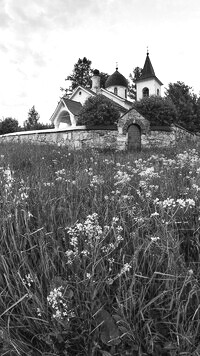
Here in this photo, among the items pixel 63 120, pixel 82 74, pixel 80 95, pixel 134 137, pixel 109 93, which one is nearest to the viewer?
pixel 134 137

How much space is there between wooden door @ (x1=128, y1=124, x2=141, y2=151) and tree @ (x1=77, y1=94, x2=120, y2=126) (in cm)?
201

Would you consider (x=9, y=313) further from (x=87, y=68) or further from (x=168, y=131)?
(x=87, y=68)

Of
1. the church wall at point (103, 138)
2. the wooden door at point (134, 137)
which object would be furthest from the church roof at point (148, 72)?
the wooden door at point (134, 137)

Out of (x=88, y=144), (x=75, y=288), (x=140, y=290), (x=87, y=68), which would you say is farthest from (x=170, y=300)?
(x=87, y=68)

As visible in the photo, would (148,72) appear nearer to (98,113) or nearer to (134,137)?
(98,113)

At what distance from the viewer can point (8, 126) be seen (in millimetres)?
29562

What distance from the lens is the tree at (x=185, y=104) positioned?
26.0m

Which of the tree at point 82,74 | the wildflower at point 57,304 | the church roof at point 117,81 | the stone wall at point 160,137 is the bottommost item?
the wildflower at point 57,304

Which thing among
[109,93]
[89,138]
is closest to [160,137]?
[89,138]

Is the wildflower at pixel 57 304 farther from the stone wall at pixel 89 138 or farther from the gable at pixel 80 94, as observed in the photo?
the gable at pixel 80 94

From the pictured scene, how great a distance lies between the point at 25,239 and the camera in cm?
157

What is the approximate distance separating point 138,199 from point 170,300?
47.8 inches

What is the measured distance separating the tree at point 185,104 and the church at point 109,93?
13.0 ft

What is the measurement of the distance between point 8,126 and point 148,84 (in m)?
18.6
